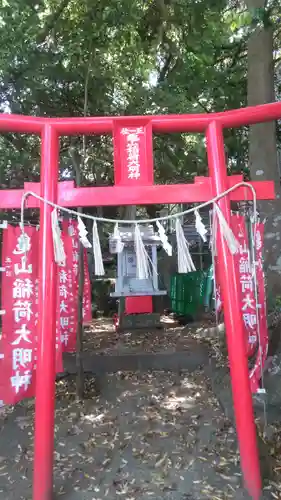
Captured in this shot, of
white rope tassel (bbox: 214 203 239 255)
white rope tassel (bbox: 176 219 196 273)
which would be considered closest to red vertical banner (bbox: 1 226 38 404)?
white rope tassel (bbox: 176 219 196 273)

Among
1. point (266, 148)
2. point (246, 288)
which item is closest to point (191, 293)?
point (266, 148)

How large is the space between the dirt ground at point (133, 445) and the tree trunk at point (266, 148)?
219 centimetres

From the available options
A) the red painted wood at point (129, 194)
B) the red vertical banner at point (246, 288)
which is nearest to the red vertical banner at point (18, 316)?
the red painted wood at point (129, 194)

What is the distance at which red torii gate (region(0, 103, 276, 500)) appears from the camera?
377 centimetres

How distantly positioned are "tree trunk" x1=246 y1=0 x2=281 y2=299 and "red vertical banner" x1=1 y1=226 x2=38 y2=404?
13.2 feet

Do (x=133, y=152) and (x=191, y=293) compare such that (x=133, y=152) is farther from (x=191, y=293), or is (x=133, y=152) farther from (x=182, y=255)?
(x=191, y=293)

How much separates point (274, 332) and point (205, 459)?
2.20 meters

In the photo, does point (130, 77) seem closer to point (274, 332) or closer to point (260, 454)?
point (274, 332)

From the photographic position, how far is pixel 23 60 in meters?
7.60

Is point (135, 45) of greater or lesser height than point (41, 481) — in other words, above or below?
above

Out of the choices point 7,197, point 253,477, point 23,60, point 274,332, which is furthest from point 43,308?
point 23,60

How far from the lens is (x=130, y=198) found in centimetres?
401

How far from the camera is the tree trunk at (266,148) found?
22.8 feet

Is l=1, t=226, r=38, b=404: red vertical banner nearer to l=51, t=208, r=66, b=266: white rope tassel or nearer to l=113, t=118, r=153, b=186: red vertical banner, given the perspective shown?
l=51, t=208, r=66, b=266: white rope tassel
